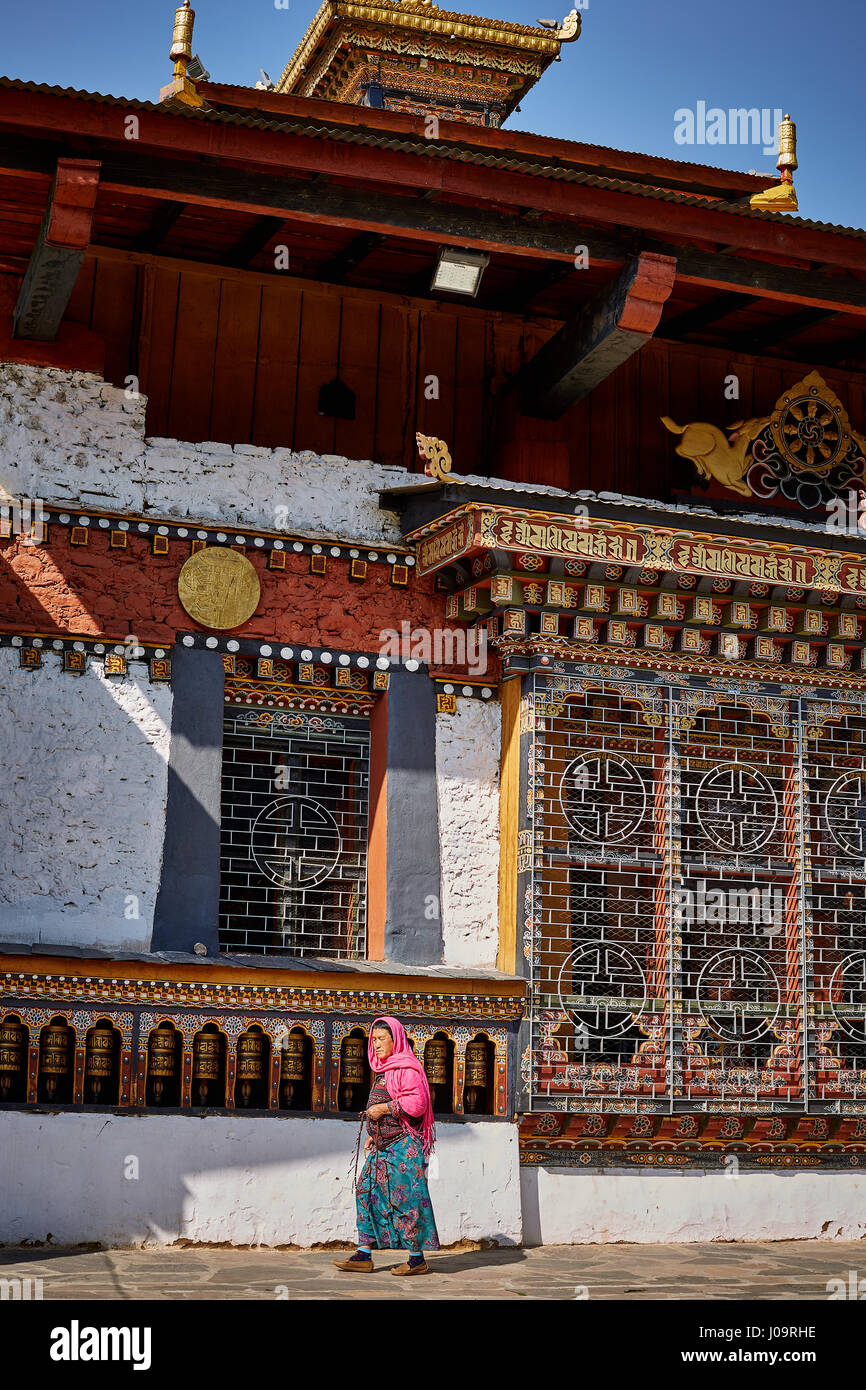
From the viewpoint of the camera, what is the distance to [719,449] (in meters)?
7.72

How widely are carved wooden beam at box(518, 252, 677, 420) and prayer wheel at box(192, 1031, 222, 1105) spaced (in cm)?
327

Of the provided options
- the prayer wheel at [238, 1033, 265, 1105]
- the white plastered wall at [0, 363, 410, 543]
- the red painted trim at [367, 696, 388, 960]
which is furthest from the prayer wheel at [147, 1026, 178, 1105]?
the white plastered wall at [0, 363, 410, 543]

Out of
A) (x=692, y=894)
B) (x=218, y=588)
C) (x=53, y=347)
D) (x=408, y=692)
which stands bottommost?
(x=692, y=894)

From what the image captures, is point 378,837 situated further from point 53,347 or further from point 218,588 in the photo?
point 53,347

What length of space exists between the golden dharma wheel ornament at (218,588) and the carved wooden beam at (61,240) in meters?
1.16

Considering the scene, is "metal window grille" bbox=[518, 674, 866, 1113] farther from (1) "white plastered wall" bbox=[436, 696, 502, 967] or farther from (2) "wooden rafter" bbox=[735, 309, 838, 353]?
(2) "wooden rafter" bbox=[735, 309, 838, 353]

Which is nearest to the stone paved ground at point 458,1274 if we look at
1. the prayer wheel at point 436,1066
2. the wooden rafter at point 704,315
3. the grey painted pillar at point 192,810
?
the prayer wheel at point 436,1066

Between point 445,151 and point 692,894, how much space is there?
330 centimetres

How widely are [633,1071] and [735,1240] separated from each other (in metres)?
0.87

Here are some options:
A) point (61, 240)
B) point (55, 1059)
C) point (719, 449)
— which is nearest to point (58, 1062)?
point (55, 1059)

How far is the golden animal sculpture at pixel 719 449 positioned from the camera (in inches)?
302

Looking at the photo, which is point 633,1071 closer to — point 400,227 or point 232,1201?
point 232,1201

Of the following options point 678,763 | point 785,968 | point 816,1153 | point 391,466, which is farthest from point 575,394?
point 816,1153

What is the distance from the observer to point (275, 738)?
22.8ft
